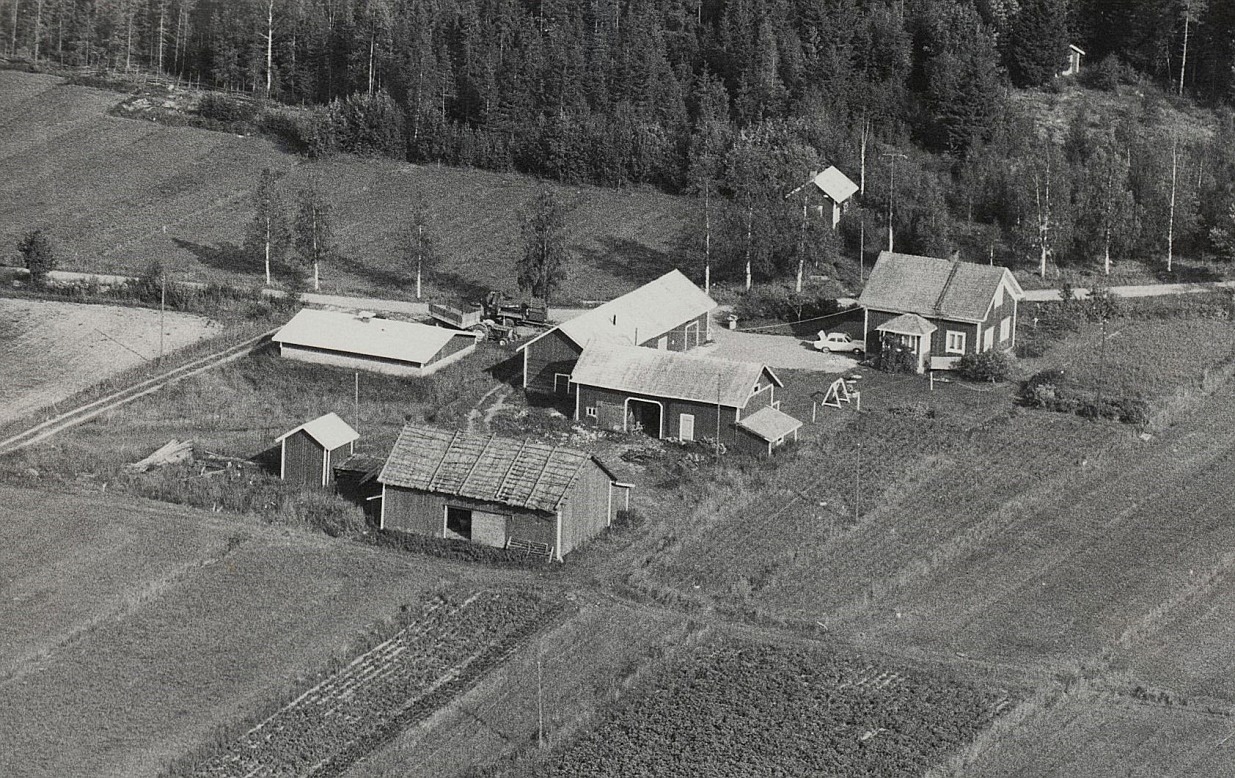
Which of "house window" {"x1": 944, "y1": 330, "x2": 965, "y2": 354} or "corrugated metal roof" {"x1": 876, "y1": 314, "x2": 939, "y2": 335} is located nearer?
"corrugated metal roof" {"x1": 876, "y1": 314, "x2": 939, "y2": 335}

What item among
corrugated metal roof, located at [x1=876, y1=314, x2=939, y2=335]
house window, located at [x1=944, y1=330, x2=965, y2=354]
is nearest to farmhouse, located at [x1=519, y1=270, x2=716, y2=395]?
corrugated metal roof, located at [x1=876, y1=314, x2=939, y2=335]

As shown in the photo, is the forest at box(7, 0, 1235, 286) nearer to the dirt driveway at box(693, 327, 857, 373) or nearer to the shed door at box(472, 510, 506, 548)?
the dirt driveway at box(693, 327, 857, 373)

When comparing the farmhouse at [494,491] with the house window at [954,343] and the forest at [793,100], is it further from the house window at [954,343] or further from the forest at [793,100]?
the forest at [793,100]

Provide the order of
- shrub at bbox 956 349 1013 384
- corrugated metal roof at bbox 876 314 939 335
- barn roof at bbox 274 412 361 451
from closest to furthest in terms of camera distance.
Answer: barn roof at bbox 274 412 361 451, shrub at bbox 956 349 1013 384, corrugated metal roof at bbox 876 314 939 335

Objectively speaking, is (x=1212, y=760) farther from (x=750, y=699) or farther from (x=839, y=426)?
(x=839, y=426)

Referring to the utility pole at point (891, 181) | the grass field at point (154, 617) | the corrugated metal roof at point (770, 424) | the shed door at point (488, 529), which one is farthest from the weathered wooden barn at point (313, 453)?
the utility pole at point (891, 181)

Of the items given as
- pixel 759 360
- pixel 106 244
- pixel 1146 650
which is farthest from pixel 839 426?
pixel 106 244

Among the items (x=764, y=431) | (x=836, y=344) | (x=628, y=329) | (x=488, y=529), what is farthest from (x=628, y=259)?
(x=488, y=529)

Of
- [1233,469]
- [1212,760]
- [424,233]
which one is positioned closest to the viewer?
[1212,760]
